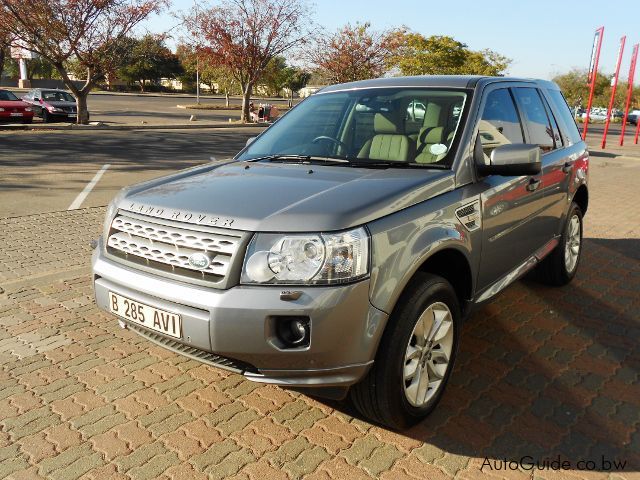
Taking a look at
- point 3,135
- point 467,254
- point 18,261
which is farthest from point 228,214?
point 3,135

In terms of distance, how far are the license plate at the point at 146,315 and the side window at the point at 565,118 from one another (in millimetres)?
3718

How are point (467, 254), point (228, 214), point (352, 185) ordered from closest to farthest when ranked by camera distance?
point (228, 214) < point (352, 185) < point (467, 254)

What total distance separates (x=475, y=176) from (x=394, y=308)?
111 cm

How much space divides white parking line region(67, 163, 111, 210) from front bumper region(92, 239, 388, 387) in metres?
6.55

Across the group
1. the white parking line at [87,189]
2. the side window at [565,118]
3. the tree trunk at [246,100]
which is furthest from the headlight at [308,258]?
the tree trunk at [246,100]

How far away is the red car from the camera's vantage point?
22.1 metres

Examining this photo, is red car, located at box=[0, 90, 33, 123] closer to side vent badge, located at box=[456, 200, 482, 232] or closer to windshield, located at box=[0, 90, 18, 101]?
windshield, located at box=[0, 90, 18, 101]

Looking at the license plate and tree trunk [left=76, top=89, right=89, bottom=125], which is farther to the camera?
tree trunk [left=76, top=89, right=89, bottom=125]

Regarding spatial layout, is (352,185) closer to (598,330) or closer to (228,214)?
(228,214)

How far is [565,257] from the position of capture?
503 cm

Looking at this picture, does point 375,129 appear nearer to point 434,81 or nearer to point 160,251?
point 434,81

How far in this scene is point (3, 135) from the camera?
18922 millimetres

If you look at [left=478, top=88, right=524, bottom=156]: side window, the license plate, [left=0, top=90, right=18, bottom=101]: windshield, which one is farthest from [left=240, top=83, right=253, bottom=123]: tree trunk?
the license plate

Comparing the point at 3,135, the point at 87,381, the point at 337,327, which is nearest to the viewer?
the point at 337,327
